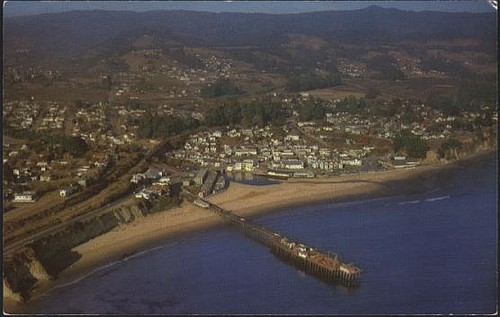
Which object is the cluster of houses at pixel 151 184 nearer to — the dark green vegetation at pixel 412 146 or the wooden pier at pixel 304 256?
the wooden pier at pixel 304 256

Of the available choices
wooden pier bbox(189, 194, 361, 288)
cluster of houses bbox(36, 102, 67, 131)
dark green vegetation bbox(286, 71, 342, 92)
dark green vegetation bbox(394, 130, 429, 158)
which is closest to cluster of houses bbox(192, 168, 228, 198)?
wooden pier bbox(189, 194, 361, 288)

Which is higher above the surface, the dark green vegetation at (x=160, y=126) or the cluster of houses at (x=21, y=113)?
the cluster of houses at (x=21, y=113)

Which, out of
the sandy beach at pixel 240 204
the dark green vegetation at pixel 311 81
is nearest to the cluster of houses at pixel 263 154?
the sandy beach at pixel 240 204

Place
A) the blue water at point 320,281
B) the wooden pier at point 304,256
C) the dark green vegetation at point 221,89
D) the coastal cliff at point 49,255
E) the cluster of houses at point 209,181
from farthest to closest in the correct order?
the dark green vegetation at point 221,89, the cluster of houses at point 209,181, the wooden pier at point 304,256, the coastal cliff at point 49,255, the blue water at point 320,281

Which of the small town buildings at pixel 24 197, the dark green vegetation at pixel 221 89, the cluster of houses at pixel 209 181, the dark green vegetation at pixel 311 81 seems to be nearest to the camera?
the small town buildings at pixel 24 197

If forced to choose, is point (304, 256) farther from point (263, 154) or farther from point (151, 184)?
point (263, 154)

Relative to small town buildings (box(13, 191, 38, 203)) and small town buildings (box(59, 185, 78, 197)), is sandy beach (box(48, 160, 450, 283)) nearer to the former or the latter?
small town buildings (box(59, 185, 78, 197))

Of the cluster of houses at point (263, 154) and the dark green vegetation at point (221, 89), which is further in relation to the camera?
→ the dark green vegetation at point (221, 89)
